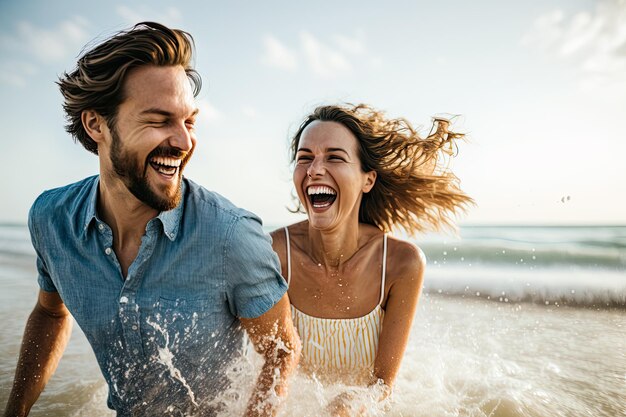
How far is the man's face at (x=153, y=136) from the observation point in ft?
7.86

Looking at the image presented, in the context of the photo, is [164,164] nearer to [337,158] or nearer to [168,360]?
[168,360]

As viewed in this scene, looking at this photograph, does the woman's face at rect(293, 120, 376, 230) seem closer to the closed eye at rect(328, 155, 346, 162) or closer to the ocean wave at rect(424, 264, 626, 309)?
the closed eye at rect(328, 155, 346, 162)

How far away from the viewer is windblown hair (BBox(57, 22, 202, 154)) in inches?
96.3

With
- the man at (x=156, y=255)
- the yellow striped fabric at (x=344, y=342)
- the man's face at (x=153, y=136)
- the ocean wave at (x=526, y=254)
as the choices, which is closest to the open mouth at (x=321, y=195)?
the yellow striped fabric at (x=344, y=342)

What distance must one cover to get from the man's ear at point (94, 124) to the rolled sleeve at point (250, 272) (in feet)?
2.95

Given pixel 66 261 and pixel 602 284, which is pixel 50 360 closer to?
pixel 66 261

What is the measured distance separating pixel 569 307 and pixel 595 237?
20.7 ft

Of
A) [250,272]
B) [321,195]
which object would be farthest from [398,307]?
[250,272]

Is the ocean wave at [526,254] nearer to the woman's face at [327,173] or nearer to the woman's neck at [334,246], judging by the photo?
the woman's neck at [334,246]

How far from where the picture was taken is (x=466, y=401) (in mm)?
4199

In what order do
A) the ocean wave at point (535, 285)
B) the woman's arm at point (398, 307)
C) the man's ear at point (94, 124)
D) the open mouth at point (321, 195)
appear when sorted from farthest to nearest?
the ocean wave at point (535, 285), the open mouth at point (321, 195), the woman's arm at point (398, 307), the man's ear at point (94, 124)

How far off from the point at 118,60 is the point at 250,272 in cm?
124

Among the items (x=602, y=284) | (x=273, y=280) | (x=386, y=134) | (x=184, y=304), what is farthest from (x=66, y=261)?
(x=602, y=284)

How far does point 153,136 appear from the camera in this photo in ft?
7.84
